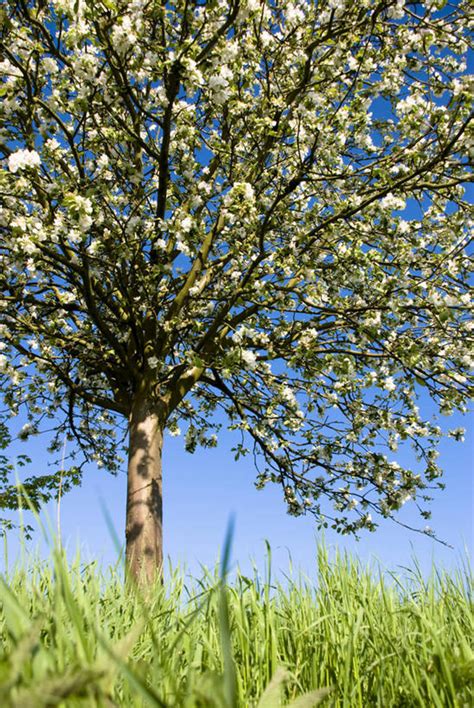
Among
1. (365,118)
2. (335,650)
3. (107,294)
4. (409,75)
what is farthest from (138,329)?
(335,650)

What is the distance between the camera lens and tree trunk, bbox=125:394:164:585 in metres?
9.62

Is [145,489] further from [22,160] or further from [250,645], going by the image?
[250,645]

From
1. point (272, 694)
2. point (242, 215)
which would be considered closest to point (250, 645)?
point (272, 694)

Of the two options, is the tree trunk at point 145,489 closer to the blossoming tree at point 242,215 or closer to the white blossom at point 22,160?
the blossoming tree at point 242,215

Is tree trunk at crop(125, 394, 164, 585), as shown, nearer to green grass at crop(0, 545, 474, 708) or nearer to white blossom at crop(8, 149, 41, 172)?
white blossom at crop(8, 149, 41, 172)

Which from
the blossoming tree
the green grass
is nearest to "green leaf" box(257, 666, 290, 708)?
the green grass

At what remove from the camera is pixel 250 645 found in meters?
3.51

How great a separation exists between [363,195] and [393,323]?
2.26 meters

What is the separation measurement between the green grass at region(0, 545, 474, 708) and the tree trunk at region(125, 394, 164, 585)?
4.80m

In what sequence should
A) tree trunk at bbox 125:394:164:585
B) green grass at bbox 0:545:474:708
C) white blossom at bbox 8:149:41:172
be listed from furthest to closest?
tree trunk at bbox 125:394:164:585, white blossom at bbox 8:149:41:172, green grass at bbox 0:545:474:708

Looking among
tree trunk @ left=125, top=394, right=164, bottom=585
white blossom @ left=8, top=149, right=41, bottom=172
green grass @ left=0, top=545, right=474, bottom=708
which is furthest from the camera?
tree trunk @ left=125, top=394, right=164, bottom=585

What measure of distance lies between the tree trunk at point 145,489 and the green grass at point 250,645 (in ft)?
15.7

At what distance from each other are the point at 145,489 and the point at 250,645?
21.9 feet

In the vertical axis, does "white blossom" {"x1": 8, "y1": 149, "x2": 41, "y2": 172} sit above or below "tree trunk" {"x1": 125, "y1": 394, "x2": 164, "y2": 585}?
above
